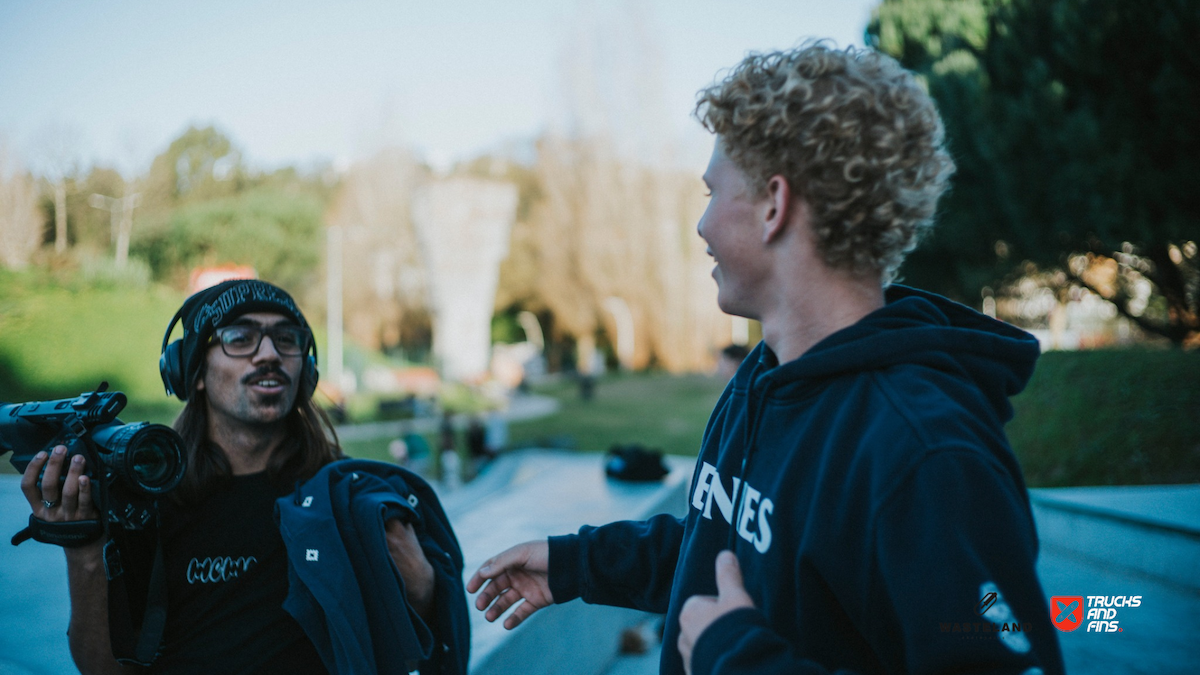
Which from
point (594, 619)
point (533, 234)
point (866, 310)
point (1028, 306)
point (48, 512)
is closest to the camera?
point (866, 310)

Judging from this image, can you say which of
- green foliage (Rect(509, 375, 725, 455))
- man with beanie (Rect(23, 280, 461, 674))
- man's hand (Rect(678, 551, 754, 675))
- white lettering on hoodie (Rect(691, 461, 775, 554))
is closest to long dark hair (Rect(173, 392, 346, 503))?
man with beanie (Rect(23, 280, 461, 674))

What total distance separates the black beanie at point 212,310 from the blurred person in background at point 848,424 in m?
1.78

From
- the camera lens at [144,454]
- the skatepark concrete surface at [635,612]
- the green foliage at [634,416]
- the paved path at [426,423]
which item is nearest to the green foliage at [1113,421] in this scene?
the skatepark concrete surface at [635,612]

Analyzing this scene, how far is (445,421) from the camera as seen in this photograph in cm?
1201

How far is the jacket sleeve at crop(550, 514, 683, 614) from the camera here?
152cm

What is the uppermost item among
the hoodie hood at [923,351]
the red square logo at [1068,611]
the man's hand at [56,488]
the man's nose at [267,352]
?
the hoodie hood at [923,351]

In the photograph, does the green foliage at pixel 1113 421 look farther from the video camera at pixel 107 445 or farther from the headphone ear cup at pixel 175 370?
the video camera at pixel 107 445

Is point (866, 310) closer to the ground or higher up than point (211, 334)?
higher up

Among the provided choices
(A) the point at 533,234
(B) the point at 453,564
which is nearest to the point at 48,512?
(B) the point at 453,564

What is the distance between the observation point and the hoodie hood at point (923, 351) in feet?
3.28

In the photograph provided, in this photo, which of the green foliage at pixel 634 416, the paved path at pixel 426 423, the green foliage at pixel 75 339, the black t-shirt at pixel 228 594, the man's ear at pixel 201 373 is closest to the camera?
the black t-shirt at pixel 228 594

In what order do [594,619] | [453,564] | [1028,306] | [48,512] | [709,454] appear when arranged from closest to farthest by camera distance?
[709,454] < [48,512] < [453,564] < [594,619] < [1028,306]

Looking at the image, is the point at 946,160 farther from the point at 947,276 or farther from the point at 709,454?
the point at 947,276

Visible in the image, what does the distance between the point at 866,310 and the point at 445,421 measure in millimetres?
11410
